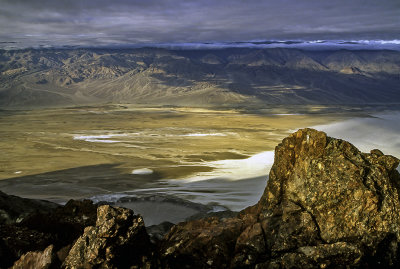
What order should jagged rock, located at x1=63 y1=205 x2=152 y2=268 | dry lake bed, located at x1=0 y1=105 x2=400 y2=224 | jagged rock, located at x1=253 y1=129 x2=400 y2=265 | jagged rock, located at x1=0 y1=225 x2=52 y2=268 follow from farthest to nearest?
1. dry lake bed, located at x1=0 y1=105 x2=400 y2=224
2. jagged rock, located at x1=0 y1=225 x2=52 y2=268
3. jagged rock, located at x1=253 y1=129 x2=400 y2=265
4. jagged rock, located at x1=63 y1=205 x2=152 y2=268

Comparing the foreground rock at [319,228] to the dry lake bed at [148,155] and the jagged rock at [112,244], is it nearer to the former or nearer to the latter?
the jagged rock at [112,244]

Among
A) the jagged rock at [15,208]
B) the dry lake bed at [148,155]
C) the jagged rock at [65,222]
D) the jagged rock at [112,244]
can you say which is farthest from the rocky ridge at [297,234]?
the dry lake bed at [148,155]

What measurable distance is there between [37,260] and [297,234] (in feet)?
18.8

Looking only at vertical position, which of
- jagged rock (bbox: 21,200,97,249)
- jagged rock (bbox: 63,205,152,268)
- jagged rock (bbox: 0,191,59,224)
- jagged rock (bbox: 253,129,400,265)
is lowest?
jagged rock (bbox: 0,191,59,224)

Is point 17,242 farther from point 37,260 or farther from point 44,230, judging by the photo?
point 37,260

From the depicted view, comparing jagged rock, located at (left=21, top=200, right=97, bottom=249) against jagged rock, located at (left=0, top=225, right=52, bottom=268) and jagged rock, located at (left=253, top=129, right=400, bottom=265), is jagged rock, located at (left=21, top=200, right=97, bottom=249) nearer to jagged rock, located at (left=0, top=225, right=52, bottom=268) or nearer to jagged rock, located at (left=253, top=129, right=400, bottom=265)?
jagged rock, located at (left=0, top=225, right=52, bottom=268)

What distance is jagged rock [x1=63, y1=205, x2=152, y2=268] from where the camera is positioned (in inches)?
307

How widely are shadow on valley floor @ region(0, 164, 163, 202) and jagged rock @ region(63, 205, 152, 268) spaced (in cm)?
1891

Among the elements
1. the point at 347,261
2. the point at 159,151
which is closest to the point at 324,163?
the point at 347,261

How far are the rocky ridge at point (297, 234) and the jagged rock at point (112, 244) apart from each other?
0.02 meters

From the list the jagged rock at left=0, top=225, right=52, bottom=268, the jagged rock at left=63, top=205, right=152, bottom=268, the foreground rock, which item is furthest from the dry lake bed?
the jagged rock at left=63, top=205, right=152, bottom=268

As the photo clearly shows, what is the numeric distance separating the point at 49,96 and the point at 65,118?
80029mm

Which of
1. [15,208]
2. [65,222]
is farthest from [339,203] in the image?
[15,208]

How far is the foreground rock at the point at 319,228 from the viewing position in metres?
7.87
